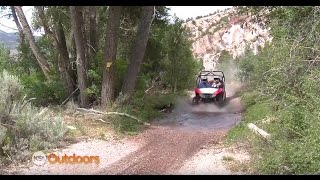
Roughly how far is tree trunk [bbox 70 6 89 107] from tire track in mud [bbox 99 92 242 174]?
9.38 feet

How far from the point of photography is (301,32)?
1080cm

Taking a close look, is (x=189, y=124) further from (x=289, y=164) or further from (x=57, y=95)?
(x=289, y=164)

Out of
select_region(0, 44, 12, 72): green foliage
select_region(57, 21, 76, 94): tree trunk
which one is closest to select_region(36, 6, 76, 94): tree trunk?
select_region(57, 21, 76, 94): tree trunk

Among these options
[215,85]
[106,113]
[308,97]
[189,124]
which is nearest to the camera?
[308,97]

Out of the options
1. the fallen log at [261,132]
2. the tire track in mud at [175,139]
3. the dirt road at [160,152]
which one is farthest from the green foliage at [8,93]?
the fallen log at [261,132]

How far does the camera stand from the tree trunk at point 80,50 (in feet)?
46.6

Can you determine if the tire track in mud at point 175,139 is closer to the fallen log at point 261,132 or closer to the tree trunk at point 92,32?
the fallen log at point 261,132

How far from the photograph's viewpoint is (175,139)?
1189 cm

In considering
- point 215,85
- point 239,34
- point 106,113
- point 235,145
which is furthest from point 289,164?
point 239,34

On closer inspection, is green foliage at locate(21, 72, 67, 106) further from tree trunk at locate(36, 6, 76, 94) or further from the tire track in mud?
the tire track in mud

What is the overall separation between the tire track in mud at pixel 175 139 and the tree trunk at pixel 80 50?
2858 mm

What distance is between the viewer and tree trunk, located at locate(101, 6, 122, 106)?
14.0 meters

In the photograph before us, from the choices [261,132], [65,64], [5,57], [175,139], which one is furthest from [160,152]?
[5,57]

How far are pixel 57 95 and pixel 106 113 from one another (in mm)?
4032
